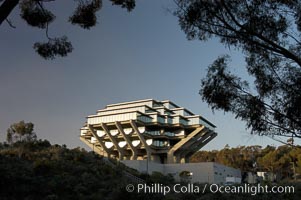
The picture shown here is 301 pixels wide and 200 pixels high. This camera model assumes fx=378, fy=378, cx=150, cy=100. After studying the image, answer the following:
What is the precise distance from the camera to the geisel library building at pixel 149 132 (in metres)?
69.8

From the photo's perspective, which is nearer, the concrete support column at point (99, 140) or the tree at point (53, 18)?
the tree at point (53, 18)

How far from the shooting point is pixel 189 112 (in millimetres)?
79625

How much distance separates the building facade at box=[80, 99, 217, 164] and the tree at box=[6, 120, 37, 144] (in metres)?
32.4

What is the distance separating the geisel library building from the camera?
69750mm

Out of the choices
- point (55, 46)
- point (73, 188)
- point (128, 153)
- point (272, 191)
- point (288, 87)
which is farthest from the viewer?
point (128, 153)

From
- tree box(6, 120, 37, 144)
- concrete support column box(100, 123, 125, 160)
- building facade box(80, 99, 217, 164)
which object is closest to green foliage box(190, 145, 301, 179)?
building facade box(80, 99, 217, 164)

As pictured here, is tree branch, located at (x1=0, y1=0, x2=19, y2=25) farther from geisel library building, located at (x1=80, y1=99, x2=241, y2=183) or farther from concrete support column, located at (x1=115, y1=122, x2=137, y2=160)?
concrete support column, located at (x1=115, y1=122, x2=137, y2=160)

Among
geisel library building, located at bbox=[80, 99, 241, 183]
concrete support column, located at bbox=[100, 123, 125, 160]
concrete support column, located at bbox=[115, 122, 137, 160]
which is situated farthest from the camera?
concrete support column, located at bbox=[100, 123, 125, 160]

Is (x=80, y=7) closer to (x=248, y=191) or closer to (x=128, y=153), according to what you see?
(x=248, y=191)

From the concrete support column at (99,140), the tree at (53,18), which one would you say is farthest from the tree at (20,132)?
the concrete support column at (99,140)

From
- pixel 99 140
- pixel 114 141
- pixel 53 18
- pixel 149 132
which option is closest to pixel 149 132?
pixel 149 132

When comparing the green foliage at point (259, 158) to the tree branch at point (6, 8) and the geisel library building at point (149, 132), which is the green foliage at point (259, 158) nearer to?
the geisel library building at point (149, 132)

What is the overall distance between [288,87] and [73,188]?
397 inches

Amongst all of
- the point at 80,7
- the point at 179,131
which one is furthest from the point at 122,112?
the point at 80,7
